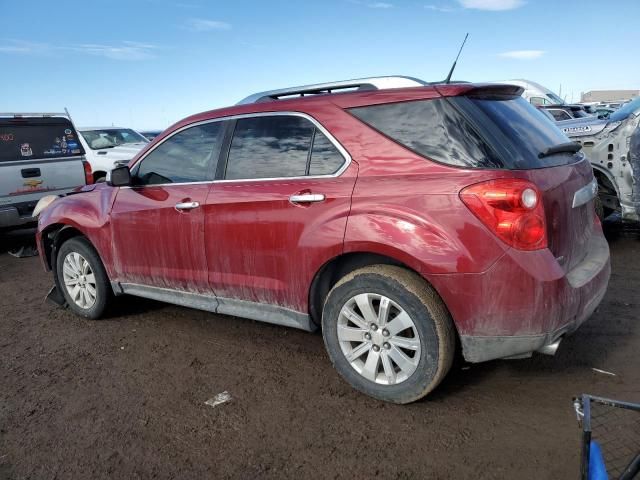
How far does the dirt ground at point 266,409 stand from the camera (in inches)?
99.5

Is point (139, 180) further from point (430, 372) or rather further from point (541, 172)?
point (541, 172)

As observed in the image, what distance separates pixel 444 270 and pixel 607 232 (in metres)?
5.68

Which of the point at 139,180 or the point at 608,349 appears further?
the point at 139,180

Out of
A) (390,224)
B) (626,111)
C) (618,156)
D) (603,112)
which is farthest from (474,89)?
(603,112)

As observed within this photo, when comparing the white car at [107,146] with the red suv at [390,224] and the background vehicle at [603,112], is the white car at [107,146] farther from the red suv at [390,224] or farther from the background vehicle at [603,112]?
the background vehicle at [603,112]

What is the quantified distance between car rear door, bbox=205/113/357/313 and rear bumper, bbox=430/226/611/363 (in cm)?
78

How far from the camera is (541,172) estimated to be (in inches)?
107

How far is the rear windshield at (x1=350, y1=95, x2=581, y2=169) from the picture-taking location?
8.83ft

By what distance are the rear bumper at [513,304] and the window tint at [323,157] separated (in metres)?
0.92

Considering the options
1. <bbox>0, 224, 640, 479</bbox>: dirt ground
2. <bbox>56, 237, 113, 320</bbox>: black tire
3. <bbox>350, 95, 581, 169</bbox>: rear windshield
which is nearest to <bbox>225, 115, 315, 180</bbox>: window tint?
<bbox>350, 95, 581, 169</bbox>: rear windshield

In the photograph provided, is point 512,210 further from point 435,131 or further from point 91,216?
point 91,216

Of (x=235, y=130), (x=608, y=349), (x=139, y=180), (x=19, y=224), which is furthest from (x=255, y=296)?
(x=19, y=224)

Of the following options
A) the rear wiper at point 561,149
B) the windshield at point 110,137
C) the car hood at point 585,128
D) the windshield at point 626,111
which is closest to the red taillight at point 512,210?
the rear wiper at point 561,149

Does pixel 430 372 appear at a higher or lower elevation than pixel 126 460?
higher
